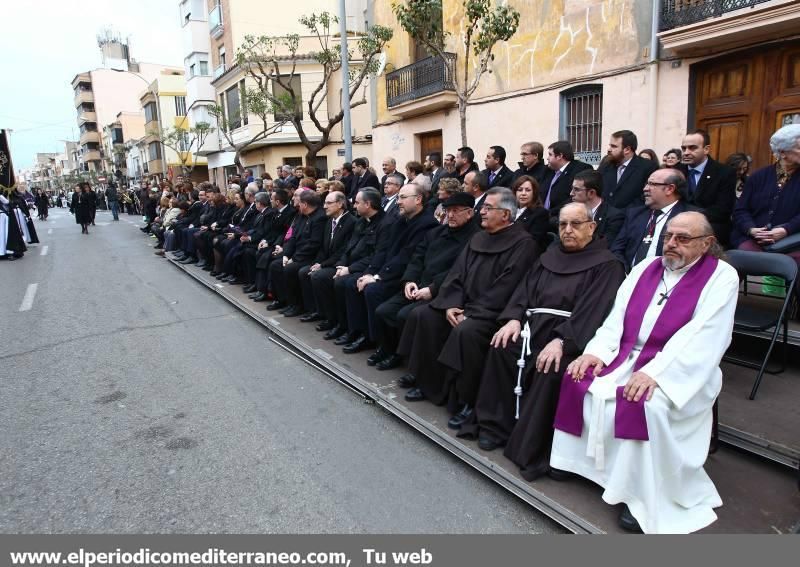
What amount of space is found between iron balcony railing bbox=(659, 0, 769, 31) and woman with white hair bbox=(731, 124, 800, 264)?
196 inches

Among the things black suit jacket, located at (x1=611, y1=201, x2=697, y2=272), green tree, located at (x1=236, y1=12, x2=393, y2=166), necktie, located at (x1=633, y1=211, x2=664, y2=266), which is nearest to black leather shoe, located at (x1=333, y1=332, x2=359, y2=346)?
black suit jacket, located at (x1=611, y1=201, x2=697, y2=272)

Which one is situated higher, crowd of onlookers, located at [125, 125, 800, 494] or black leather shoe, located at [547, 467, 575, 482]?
crowd of onlookers, located at [125, 125, 800, 494]

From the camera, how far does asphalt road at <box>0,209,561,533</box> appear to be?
3162 mm

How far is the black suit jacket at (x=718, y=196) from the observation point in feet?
17.8

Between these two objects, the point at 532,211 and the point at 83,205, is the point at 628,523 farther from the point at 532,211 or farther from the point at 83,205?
the point at 83,205

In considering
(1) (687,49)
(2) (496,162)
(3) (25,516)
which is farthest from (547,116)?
(3) (25,516)

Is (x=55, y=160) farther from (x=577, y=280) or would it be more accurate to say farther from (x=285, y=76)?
(x=577, y=280)

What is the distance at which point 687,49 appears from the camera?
9367 mm

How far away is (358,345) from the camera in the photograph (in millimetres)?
6090

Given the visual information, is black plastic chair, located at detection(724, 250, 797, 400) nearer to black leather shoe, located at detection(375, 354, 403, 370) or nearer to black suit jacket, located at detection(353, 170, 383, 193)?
black leather shoe, located at detection(375, 354, 403, 370)

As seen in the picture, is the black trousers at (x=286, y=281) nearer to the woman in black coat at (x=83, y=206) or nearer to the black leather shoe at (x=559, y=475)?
the black leather shoe at (x=559, y=475)

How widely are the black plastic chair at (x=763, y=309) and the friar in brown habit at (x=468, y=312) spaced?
5.37 feet

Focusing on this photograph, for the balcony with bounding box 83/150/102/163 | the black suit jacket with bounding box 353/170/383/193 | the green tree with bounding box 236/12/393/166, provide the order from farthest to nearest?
the balcony with bounding box 83/150/102/163 < the green tree with bounding box 236/12/393/166 < the black suit jacket with bounding box 353/170/383/193

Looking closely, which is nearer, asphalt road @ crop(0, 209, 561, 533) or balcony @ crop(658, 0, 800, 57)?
asphalt road @ crop(0, 209, 561, 533)
